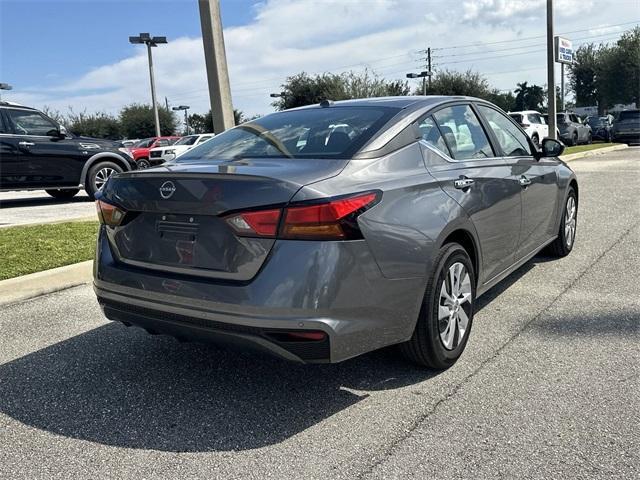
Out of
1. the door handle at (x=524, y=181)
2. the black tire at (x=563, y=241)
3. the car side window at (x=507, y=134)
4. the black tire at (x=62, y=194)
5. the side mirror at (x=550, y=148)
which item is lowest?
the black tire at (x=563, y=241)

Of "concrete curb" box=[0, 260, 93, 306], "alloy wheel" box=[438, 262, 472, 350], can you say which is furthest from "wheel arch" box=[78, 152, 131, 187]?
"alloy wheel" box=[438, 262, 472, 350]

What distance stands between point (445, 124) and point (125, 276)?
2.22 m

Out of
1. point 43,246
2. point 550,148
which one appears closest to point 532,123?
point 550,148

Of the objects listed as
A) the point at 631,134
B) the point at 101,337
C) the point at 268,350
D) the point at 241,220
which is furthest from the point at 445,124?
the point at 631,134

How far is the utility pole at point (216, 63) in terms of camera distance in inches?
302

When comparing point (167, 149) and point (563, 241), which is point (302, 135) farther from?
point (167, 149)

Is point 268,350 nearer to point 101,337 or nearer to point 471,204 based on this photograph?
point 471,204

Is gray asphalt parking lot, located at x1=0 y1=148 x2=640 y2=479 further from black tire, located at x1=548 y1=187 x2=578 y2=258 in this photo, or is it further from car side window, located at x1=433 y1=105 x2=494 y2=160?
black tire, located at x1=548 y1=187 x2=578 y2=258

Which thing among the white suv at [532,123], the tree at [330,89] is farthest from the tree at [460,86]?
the white suv at [532,123]

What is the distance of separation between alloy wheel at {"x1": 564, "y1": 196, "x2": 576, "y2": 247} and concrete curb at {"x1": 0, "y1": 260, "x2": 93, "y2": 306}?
4.72 metres

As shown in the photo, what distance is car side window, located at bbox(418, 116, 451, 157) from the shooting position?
3560mm

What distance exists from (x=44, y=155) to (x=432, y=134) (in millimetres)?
9830

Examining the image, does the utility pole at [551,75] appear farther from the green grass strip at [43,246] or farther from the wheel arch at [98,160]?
the green grass strip at [43,246]

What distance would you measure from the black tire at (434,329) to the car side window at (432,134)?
66 centimetres
